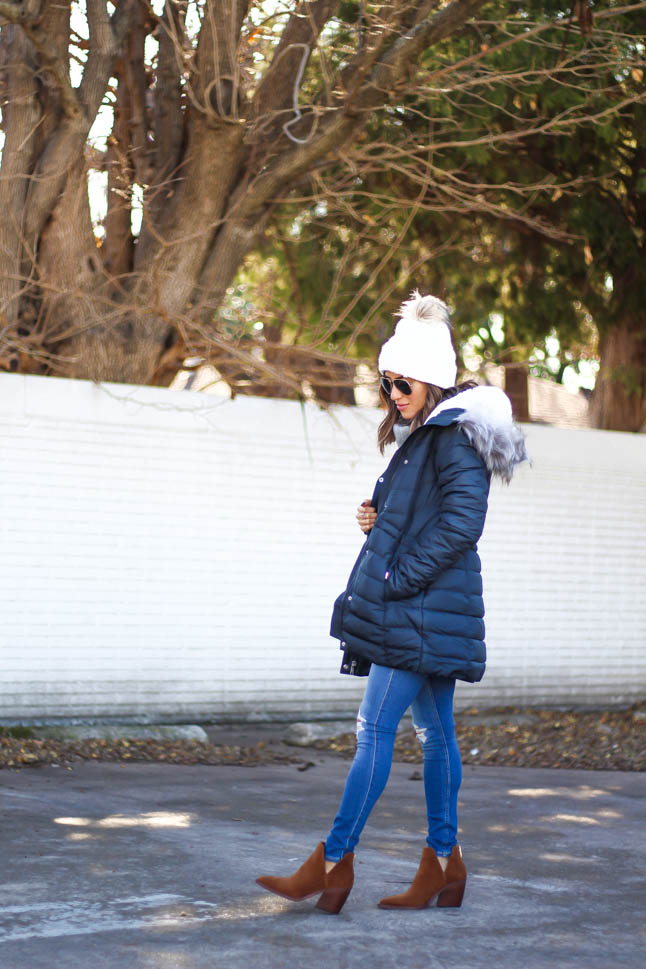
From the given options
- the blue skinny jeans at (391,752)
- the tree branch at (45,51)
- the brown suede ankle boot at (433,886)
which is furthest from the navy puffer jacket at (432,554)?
the tree branch at (45,51)

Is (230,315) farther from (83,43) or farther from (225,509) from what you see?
(83,43)

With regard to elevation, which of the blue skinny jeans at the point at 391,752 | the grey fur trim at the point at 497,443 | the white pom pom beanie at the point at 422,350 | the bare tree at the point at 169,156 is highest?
Result: the bare tree at the point at 169,156

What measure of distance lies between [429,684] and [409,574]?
447 millimetres

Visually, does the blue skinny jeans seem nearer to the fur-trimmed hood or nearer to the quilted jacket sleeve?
the quilted jacket sleeve

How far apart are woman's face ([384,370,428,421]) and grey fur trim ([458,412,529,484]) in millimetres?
240

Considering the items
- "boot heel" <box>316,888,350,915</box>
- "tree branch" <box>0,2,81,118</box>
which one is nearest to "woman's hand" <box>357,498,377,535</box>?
"boot heel" <box>316,888,350,915</box>

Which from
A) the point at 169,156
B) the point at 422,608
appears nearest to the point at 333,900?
the point at 422,608

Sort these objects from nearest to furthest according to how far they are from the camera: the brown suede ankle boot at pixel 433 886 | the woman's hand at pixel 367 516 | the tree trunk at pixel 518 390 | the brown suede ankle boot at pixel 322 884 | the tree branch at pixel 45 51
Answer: the brown suede ankle boot at pixel 322 884 → the brown suede ankle boot at pixel 433 886 → the woman's hand at pixel 367 516 → the tree branch at pixel 45 51 → the tree trunk at pixel 518 390

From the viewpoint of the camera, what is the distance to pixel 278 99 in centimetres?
925

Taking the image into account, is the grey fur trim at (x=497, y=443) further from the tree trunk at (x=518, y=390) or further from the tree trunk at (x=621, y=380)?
the tree trunk at (x=518, y=390)

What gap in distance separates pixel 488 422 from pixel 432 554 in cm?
51

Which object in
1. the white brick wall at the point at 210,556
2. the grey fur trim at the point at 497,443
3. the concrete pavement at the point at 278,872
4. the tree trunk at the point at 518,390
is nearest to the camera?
the concrete pavement at the point at 278,872

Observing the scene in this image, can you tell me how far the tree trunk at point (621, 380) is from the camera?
1282 cm

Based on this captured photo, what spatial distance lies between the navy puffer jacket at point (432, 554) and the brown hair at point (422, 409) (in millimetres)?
118
